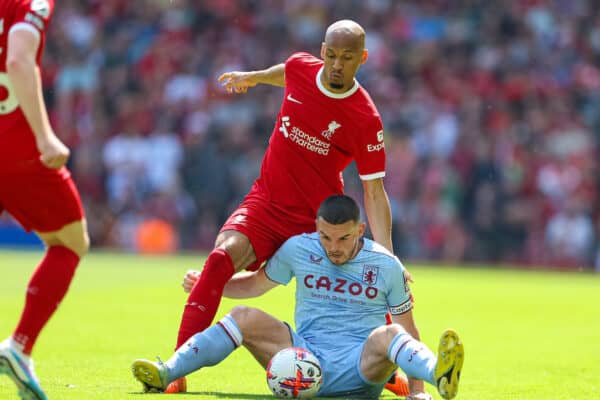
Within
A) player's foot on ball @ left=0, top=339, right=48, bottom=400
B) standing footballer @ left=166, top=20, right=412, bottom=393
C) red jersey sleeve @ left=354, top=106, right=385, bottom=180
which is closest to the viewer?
player's foot on ball @ left=0, top=339, right=48, bottom=400

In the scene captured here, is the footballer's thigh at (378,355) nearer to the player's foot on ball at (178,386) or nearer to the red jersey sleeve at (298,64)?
the player's foot on ball at (178,386)

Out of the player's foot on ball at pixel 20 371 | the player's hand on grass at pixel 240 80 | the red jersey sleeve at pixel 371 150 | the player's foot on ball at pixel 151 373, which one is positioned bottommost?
the player's foot on ball at pixel 151 373

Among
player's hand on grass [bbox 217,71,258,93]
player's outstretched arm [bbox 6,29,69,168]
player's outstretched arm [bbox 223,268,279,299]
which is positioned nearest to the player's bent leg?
player's outstretched arm [bbox 223,268,279,299]

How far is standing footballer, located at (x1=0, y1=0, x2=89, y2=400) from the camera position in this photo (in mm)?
5445

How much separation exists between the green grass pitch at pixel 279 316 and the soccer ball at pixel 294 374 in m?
0.31

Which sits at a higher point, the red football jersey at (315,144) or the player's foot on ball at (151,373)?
the red football jersey at (315,144)

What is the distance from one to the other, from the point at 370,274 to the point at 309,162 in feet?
4.02

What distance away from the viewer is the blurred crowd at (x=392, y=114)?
21672 millimetres

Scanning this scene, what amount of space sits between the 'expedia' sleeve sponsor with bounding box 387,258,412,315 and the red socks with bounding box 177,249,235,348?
1.12m

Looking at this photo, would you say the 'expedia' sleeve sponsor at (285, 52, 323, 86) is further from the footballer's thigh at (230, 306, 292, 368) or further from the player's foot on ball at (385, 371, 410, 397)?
the player's foot on ball at (385, 371, 410, 397)

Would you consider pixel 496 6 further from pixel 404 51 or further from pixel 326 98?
pixel 326 98

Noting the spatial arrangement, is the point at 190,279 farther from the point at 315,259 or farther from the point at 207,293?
the point at 315,259

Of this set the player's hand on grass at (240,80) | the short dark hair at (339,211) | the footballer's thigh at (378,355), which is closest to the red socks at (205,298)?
the short dark hair at (339,211)

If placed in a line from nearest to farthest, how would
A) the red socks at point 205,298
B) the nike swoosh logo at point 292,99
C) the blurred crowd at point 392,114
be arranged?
1. the red socks at point 205,298
2. the nike swoosh logo at point 292,99
3. the blurred crowd at point 392,114
